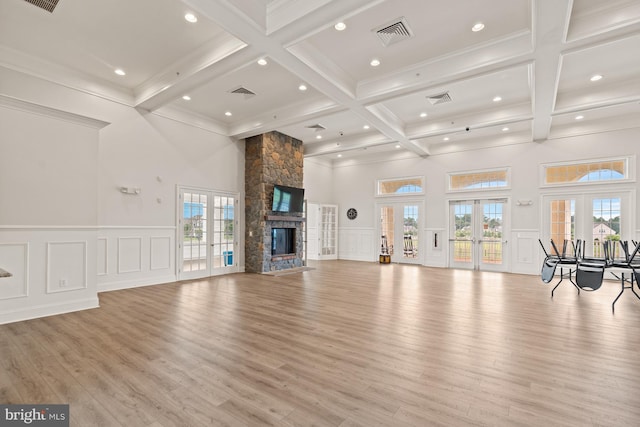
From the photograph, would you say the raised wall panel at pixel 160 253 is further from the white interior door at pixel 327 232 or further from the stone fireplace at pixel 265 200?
the white interior door at pixel 327 232

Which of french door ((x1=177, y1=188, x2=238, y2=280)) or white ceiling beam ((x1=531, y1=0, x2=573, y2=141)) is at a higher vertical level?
white ceiling beam ((x1=531, y1=0, x2=573, y2=141))

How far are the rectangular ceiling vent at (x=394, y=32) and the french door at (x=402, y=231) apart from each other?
20.9 ft

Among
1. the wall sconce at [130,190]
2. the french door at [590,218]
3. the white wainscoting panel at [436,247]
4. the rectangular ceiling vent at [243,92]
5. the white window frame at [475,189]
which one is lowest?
the white wainscoting panel at [436,247]

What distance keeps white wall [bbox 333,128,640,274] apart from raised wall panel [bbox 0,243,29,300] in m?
8.94

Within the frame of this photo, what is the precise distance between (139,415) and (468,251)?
9.09 meters

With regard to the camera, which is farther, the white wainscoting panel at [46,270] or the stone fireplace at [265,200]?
the stone fireplace at [265,200]

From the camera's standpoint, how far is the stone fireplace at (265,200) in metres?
8.05

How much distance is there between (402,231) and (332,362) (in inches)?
319

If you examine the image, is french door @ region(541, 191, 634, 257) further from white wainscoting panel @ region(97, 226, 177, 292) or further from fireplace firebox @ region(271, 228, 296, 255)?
white wainscoting panel @ region(97, 226, 177, 292)

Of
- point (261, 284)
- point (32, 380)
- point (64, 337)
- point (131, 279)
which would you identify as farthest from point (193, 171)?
point (32, 380)

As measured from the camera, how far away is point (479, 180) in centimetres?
909

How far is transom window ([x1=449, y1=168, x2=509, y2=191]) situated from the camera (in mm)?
8742

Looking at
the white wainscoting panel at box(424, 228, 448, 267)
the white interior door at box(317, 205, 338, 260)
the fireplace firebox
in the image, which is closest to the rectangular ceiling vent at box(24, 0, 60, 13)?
the fireplace firebox

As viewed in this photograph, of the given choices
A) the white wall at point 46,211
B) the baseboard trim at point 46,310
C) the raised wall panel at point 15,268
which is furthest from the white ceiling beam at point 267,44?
the baseboard trim at point 46,310
